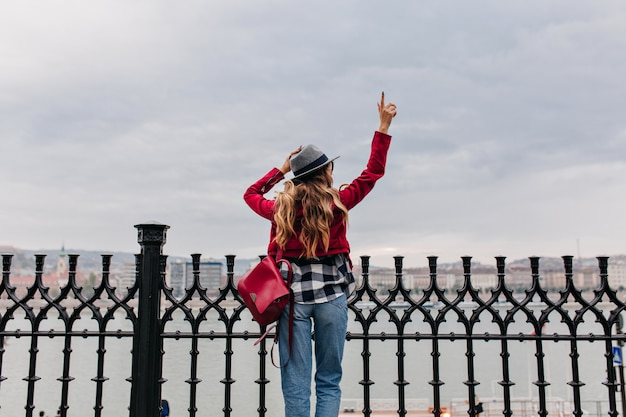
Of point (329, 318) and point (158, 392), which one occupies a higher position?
point (329, 318)

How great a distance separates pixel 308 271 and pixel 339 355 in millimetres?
587

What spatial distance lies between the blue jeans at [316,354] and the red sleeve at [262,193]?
2.29 feet

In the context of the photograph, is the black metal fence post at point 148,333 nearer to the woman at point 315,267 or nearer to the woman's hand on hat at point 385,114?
the woman at point 315,267

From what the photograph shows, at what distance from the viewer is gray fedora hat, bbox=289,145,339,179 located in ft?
10.8

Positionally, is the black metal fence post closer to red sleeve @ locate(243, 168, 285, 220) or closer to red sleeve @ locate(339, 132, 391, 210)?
red sleeve @ locate(243, 168, 285, 220)

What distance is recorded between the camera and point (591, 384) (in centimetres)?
2853

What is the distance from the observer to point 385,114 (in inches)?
138

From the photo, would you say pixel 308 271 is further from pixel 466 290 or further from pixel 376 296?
pixel 466 290

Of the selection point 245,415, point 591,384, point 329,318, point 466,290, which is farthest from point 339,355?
point 591,384

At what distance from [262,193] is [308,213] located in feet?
2.19

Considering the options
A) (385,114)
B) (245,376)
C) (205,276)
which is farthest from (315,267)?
(205,276)

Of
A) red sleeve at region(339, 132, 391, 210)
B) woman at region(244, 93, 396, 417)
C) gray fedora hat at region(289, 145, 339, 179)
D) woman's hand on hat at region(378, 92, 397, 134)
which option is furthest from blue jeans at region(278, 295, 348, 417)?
woman's hand on hat at region(378, 92, 397, 134)

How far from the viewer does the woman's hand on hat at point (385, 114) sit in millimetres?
3455

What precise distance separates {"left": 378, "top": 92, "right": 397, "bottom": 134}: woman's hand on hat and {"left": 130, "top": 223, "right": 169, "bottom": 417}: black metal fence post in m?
1.98
